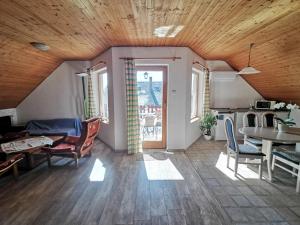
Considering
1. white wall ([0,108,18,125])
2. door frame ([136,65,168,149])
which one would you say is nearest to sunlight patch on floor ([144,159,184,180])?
door frame ([136,65,168,149])

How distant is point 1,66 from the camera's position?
11.4 ft

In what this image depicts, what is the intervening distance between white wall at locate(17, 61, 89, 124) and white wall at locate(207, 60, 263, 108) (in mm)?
4126

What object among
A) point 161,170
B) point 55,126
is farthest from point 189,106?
point 55,126

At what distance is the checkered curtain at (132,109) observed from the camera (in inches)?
158

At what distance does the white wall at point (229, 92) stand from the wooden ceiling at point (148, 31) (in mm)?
726

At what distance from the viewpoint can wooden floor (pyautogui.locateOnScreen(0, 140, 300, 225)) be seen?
210cm

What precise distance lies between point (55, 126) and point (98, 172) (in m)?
2.71

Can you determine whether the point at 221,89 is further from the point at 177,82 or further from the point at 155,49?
the point at 155,49

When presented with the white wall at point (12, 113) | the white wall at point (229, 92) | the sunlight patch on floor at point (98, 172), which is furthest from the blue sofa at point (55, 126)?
the white wall at point (229, 92)

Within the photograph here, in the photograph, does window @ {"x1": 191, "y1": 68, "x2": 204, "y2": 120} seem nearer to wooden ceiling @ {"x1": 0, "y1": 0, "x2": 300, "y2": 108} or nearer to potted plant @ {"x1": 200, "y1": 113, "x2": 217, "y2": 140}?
potted plant @ {"x1": 200, "y1": 113, "x2": 217, "y2": 140}

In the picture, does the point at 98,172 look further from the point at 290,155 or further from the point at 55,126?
the point at 290,155

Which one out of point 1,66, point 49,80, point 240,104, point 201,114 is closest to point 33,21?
point 1,66

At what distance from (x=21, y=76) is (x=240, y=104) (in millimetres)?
6347

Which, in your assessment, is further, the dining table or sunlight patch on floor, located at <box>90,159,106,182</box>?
sunlight patch on floor, located at <box>90,159,106,182</box>
